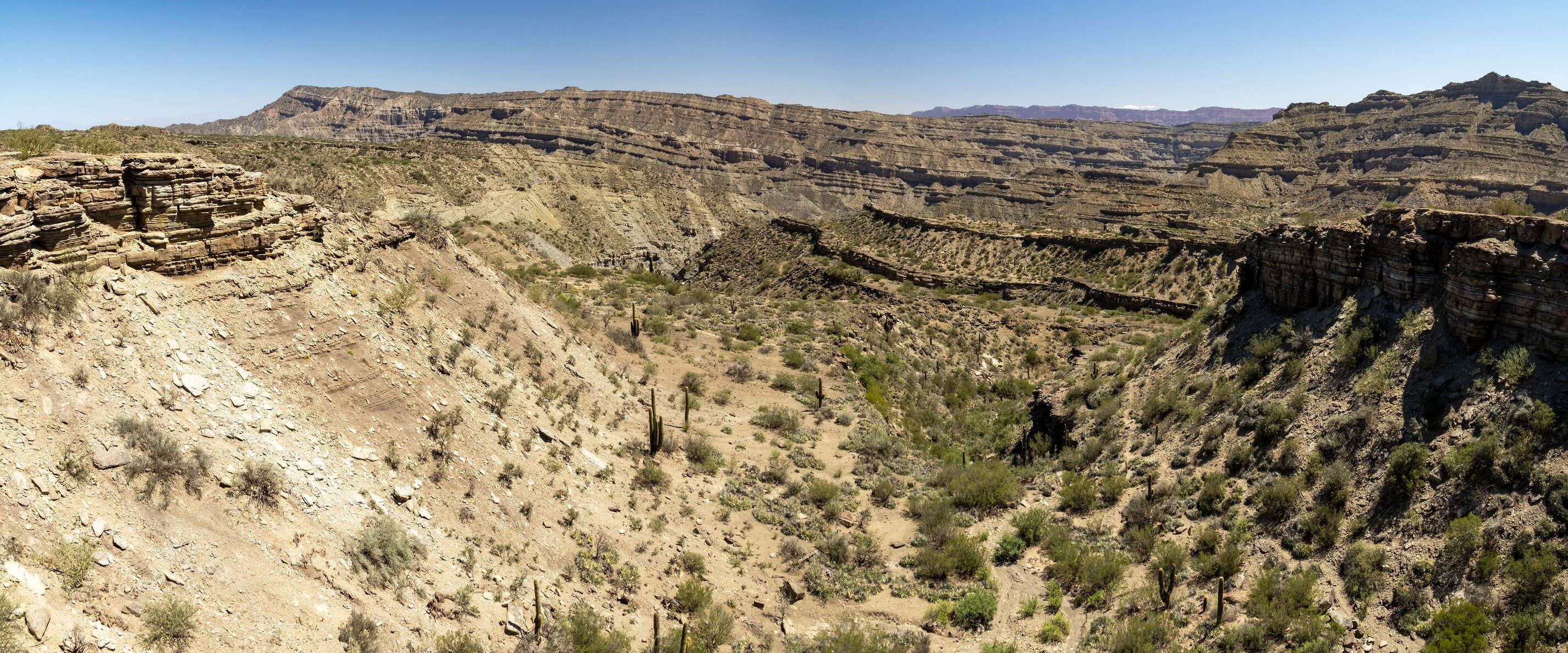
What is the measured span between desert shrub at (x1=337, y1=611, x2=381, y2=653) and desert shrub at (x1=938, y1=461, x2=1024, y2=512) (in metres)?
12.7

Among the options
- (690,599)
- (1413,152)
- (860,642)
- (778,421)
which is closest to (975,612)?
(860,642)

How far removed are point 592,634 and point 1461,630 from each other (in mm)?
11815

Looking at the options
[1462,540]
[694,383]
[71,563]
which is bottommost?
[694,383]

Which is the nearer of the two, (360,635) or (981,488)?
(360,635)

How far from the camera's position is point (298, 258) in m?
14.3

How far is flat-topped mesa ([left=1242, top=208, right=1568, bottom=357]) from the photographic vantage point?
41.3 feet

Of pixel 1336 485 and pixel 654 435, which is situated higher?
pixel 1336 485

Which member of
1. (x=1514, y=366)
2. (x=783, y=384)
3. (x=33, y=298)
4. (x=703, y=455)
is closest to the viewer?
(x=33, y=298)

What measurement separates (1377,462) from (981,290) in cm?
3819

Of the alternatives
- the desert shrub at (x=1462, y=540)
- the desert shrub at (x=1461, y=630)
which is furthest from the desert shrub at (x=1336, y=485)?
the desert shrub at (x=1461, y=630)

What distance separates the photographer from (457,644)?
9781 millimetres

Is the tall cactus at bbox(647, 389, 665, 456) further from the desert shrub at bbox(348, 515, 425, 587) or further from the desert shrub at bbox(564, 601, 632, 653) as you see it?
the desert shrub at bbox(348, 515, 425, 587)

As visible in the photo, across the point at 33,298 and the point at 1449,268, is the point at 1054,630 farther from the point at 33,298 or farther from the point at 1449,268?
the point at 33,298

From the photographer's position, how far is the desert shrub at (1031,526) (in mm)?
16438
